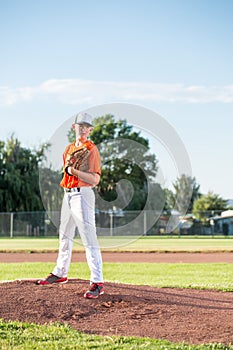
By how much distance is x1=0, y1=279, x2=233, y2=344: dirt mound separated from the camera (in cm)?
599

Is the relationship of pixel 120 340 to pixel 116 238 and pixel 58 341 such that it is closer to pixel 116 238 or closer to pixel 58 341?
pixel 58 341

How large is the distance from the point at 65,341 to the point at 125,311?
1.43 m

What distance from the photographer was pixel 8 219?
4188cm

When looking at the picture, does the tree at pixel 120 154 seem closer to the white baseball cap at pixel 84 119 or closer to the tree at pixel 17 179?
the white baseball cap at pixel 84 119

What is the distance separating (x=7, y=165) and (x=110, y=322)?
48.7 metres

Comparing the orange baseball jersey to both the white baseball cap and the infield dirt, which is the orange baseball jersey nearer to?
the white baseball cap

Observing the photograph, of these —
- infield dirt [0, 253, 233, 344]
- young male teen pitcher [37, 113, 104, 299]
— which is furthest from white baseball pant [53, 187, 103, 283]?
infield dirt [0, 253, 233, 344]

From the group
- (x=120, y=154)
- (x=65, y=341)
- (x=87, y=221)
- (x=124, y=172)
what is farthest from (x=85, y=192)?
(x=124, y=172)

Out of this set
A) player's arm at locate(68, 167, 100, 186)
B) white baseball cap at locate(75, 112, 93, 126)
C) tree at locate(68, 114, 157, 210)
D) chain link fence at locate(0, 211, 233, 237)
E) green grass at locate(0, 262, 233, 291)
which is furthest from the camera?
chain link fence at locate(0, 211, 233, 237)

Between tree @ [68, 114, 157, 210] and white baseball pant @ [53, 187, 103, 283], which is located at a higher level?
tree @ [68, 114, 157, 210]

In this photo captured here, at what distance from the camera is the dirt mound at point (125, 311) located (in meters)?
5.99

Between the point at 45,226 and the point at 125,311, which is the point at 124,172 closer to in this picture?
the point at 125,311

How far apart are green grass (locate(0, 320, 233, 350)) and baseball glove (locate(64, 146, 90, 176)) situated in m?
2.13

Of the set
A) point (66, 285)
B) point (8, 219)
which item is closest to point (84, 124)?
point (66, 285)
